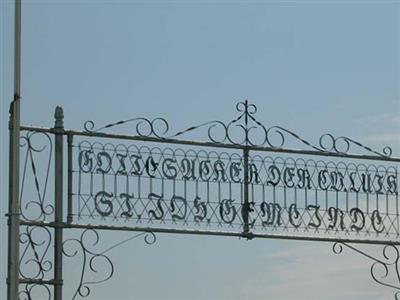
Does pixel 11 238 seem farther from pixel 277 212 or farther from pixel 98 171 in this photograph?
pixel 277 212

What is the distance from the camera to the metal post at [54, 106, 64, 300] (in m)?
10.8

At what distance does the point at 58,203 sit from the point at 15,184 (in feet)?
2.16

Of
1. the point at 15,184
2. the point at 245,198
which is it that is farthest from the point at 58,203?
the point at 245,198

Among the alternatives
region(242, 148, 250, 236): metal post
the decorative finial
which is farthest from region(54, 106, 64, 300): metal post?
region(242, 148, 250, 236): metal post

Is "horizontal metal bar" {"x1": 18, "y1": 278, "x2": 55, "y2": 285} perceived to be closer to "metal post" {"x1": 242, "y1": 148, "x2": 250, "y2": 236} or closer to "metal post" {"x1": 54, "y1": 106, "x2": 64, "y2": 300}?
"metal post" {"x1": 54, "y1": 106, "x2": 64, "y2": 300}

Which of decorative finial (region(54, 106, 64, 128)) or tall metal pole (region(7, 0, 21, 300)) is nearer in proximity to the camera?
tall metal pole (region(7, 0, 21, 300))

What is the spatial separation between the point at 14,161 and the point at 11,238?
28.2 inches

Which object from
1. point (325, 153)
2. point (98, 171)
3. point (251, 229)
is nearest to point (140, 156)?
point (98, 171)

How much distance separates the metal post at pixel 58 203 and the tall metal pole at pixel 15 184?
51cm

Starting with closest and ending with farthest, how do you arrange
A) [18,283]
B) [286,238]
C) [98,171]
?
[18,283]
[98,171]
[286,238]

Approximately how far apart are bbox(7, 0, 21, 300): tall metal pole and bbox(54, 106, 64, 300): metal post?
1.66 feet

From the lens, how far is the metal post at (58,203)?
1081 centimetres

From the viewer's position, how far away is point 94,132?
37.1ft

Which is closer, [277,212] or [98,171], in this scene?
[98,171]
